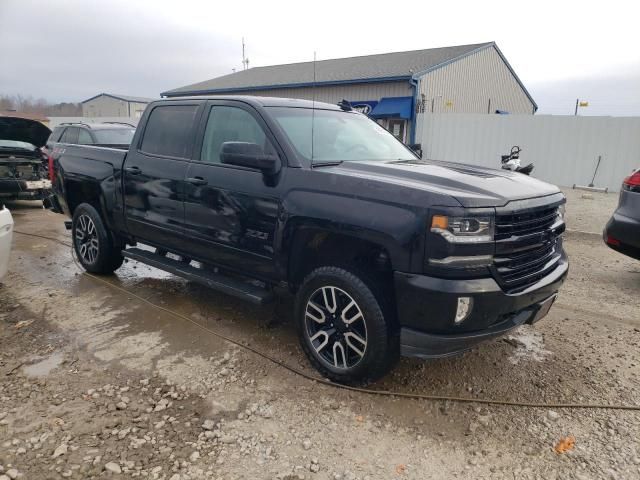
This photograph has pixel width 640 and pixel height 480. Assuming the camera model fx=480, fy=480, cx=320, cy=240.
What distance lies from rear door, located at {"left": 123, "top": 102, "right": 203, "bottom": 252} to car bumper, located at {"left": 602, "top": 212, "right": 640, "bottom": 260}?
4.50 metres

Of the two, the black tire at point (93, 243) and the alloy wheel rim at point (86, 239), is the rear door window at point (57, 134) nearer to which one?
the black tire at point (93, 243)

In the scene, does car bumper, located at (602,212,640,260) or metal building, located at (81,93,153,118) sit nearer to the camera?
car bumper, located at (602,212,640,260)

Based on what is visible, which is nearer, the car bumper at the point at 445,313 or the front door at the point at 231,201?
the car bumper at the point at 445,313

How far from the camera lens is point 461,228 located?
2.75 meters

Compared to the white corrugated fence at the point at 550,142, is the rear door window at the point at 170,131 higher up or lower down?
Answer: higher up

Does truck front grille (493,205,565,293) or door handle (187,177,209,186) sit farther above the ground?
door handle (187,177,209,186)

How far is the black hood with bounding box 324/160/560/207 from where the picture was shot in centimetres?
287

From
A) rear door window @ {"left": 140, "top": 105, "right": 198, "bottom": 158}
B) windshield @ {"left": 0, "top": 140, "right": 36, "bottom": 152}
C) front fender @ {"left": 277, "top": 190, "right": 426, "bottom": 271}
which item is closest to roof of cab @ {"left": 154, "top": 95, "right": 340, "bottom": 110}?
rear door window @ {"left": 140, "top": 105, "right": 198, "bottom": 158}

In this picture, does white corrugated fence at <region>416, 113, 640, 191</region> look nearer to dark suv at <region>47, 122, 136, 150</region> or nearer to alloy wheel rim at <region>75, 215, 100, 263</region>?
dark suv at <region>47, 122, 136, 150</region>

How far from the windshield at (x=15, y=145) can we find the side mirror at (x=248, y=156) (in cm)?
795

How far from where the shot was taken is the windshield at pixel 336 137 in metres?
3.73

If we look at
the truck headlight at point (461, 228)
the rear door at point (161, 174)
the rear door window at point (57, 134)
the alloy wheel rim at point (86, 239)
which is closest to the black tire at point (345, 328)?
the truck headlight at point (461, 228)

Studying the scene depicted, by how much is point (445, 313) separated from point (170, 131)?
314cm

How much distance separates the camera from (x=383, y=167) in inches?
136
